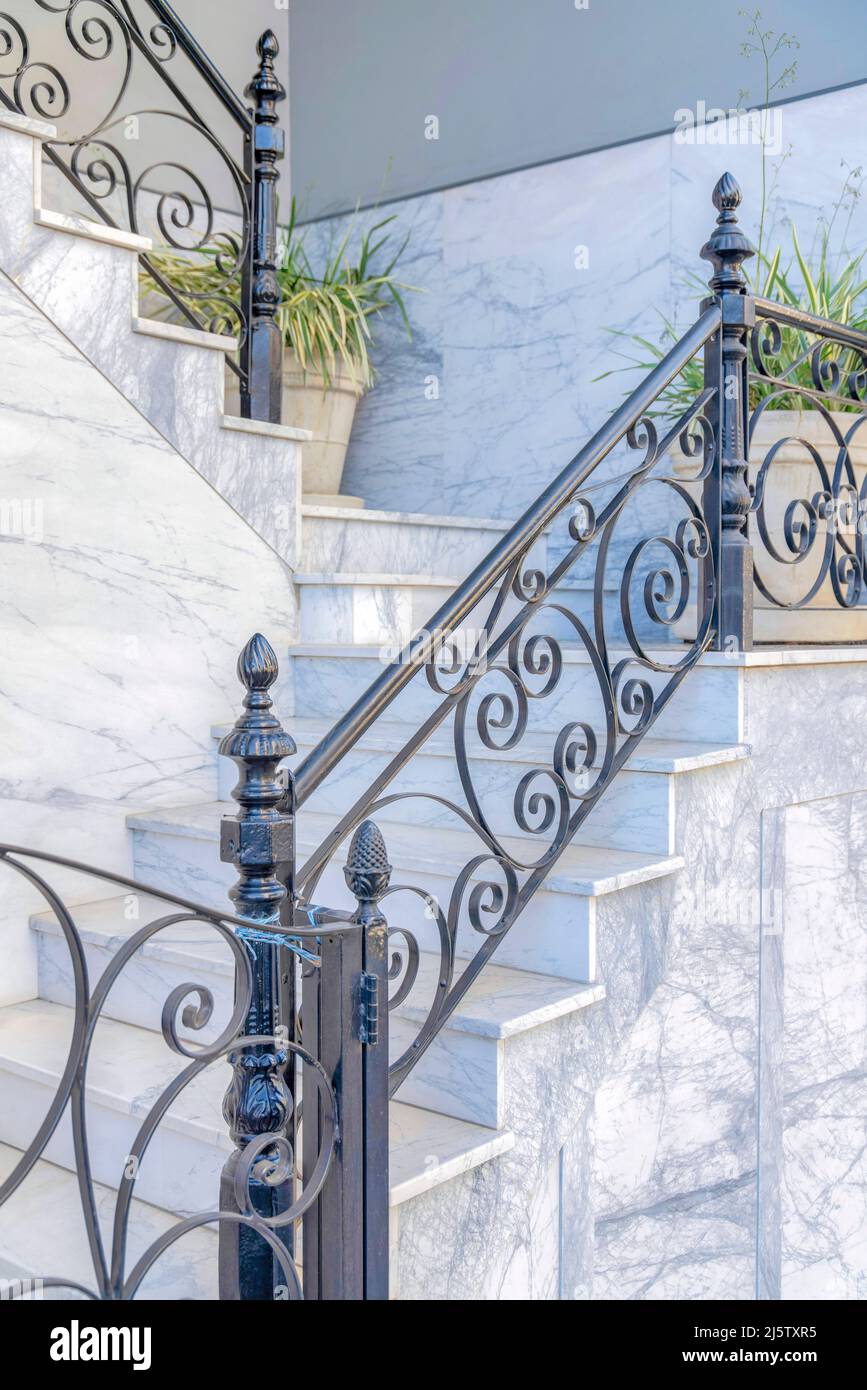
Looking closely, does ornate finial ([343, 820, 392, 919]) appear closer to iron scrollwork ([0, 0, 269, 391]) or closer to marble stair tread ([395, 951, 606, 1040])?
marble stair tread ([395, 951, 606, 1040])

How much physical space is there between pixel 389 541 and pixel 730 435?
1249 mm

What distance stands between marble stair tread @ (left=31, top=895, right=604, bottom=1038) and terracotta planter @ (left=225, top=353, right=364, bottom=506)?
1.64m

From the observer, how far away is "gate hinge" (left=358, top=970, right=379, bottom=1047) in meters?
1.48

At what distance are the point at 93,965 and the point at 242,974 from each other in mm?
1082

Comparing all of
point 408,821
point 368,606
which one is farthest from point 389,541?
point 408,821

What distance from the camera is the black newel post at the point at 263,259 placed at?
3113 mm

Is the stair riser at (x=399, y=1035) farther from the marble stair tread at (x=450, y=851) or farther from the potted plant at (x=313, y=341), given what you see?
the potted plant at (x=313, y=341)

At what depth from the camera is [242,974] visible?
56.2 inches

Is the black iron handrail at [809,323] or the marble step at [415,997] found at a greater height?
the black iron handrail at [809,323]

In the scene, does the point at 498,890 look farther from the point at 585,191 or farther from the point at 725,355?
the point at 585,191

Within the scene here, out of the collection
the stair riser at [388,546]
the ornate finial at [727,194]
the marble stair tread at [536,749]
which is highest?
the ornate finial at [727,194]

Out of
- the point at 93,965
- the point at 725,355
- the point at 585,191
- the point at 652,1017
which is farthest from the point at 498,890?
the point at 585,191

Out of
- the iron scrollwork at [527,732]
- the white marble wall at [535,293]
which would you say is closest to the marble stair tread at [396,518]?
the white marble wall at [535,293]
